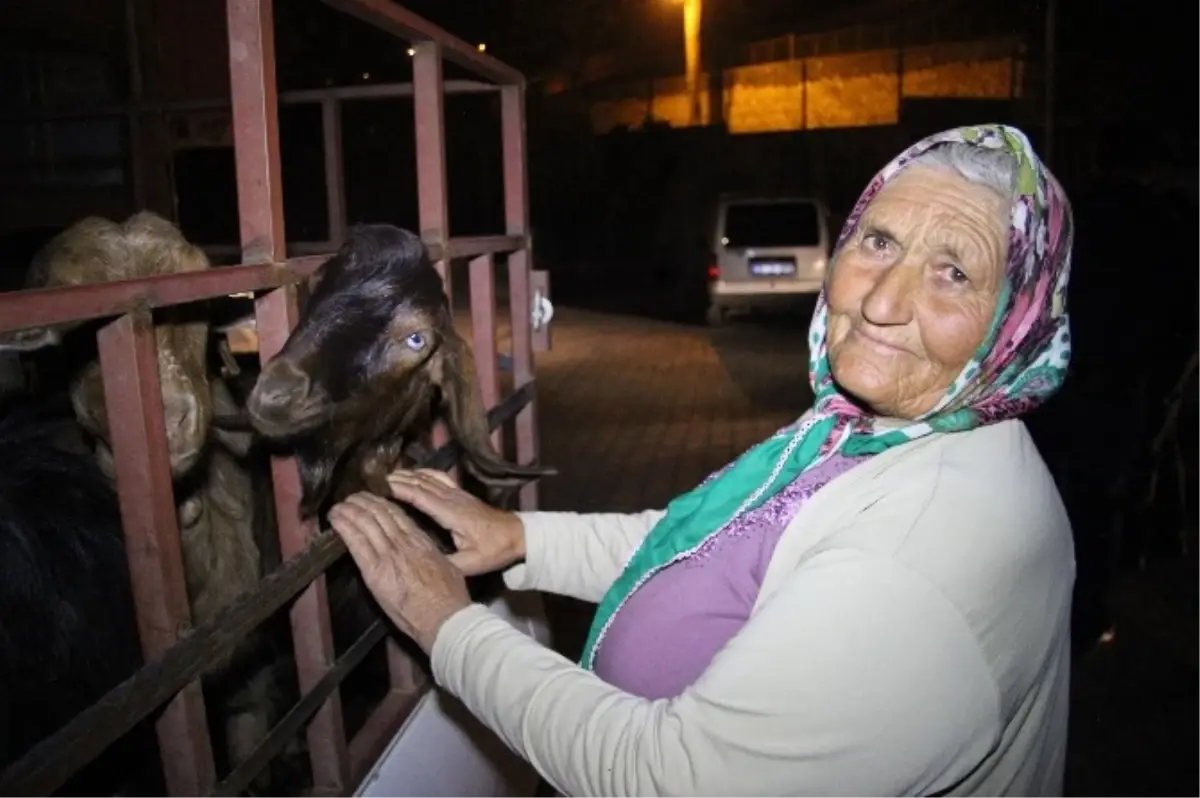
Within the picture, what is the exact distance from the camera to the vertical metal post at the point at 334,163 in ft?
13.0

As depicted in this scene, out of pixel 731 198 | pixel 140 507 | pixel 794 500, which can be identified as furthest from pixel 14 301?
pixel 731 198

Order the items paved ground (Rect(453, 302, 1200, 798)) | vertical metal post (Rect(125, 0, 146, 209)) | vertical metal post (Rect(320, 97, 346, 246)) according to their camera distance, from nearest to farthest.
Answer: paved ground (Rect(453, 302, 1200, 798)) < vertical metal post (Rect(320, 97, 346, 246)) < vertical metal post (Rect(125, 0, 146, 209))

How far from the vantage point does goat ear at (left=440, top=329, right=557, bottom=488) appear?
7.97 ft

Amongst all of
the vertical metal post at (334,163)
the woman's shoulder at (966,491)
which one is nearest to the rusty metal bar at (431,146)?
the woman's shoulder at (966,491)

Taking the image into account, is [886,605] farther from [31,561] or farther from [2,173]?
[2,173]

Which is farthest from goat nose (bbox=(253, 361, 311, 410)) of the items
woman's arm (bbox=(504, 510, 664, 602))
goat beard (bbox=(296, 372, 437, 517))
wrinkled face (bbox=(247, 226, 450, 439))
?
woman's arm (bbox=(504, 510, 664, 602))

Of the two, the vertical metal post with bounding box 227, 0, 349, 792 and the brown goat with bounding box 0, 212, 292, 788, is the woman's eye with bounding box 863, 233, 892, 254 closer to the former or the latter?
the vertical metal post with bounding box 227, 0, 349, 792

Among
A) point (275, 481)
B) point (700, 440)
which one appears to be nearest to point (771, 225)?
point (700, 440)

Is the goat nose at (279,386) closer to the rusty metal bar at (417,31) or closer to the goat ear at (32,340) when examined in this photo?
the goat ear at (32,340)

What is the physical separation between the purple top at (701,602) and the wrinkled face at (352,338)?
760 mm

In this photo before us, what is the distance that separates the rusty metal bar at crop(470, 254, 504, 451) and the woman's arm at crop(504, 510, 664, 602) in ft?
2.93

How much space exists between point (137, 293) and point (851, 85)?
2148cm

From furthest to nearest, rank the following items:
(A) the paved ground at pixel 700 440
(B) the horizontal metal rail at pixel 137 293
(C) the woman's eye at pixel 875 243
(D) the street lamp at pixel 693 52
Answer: (D) the street lamp at pixel 693 52 → (A) the paved ground at pixel 700 440 → (C) the woman's eye at pixel 875 243 → (B) the horizontal metal rail at pixel 137 293

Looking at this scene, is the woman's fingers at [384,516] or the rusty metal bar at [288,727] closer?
the rusty metal bar at [288,727]
